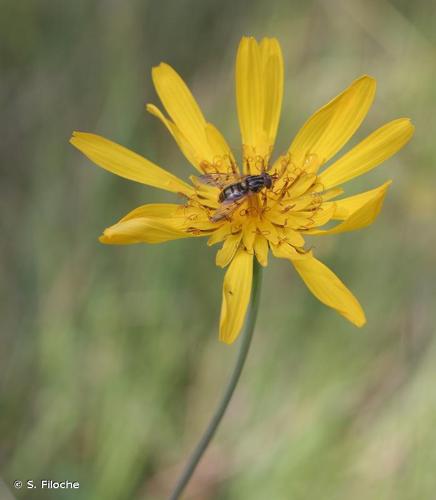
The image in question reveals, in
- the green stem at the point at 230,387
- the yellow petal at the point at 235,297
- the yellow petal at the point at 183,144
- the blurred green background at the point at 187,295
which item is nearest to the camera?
the green stem at the point at 230,387

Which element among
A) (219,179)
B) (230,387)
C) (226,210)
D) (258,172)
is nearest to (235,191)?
(226,210)

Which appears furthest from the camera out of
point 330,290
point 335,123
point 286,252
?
point 335,123

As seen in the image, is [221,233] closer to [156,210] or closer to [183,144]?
[156,210]

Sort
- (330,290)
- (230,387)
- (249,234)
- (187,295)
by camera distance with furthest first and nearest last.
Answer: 1. (187,295)
2. (249,234)
3. (330,290)
4. (230,387)

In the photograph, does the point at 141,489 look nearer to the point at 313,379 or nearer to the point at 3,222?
the point at 313,379

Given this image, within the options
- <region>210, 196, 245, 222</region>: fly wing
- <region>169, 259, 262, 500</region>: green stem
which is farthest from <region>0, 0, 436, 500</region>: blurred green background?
<region>210, 196, 245, 222</region>: fly wing

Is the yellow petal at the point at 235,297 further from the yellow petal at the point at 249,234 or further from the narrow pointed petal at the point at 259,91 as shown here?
the narrow pointed petal at the point at 259,91

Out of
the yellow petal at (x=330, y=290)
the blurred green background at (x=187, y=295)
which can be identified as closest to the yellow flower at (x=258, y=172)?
the yellow petal at (x=330, y=290)
